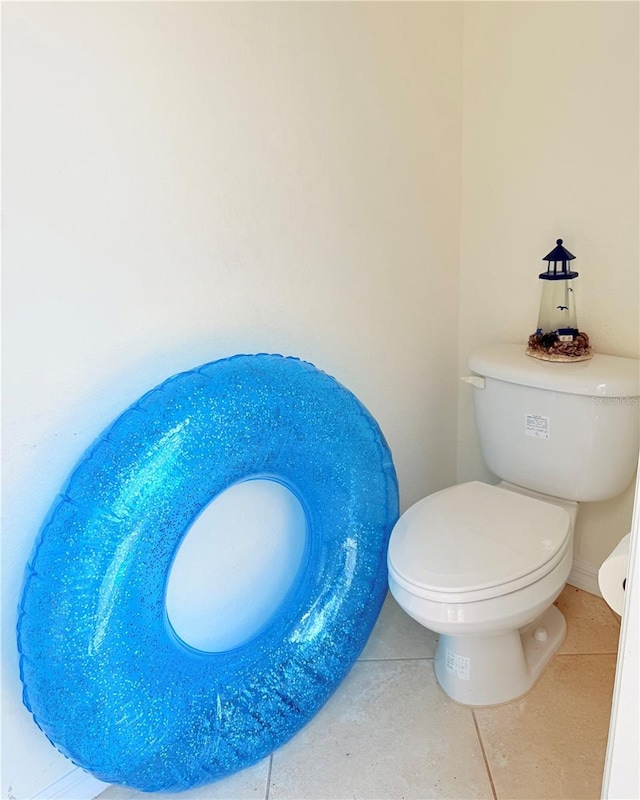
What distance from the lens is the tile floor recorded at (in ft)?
3.99

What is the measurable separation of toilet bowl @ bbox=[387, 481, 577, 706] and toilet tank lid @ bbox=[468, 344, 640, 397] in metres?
0.29

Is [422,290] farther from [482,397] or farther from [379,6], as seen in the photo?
[379,6]

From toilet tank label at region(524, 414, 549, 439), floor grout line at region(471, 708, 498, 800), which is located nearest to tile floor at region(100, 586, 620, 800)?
floor grout line at region(471, 708, 498, 800)

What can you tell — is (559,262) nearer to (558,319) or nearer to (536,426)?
(558,319)

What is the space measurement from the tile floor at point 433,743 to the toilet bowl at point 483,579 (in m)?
0.06

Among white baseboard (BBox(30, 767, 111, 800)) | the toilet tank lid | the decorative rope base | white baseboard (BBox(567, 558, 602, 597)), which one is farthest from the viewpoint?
white baseboard (BBox(567, 558, 602, 597))

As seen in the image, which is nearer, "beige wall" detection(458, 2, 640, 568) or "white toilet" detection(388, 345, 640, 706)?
"white toilet" detection(388, 345, 640, 706)

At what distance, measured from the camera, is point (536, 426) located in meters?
1.52

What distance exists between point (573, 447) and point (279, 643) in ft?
2.79

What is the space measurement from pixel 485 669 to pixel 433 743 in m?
0.20

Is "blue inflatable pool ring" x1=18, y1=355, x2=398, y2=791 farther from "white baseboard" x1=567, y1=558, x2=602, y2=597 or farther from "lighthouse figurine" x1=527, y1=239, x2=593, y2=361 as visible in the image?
"white baseboard" x1=567, y1=558, x2=602, y2=597

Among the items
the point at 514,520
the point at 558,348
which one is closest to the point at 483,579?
the point at 514,520

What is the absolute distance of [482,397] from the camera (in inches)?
64.3

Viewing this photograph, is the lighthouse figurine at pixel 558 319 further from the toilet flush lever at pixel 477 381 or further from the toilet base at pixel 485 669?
the toilet base at pixel 485 669
